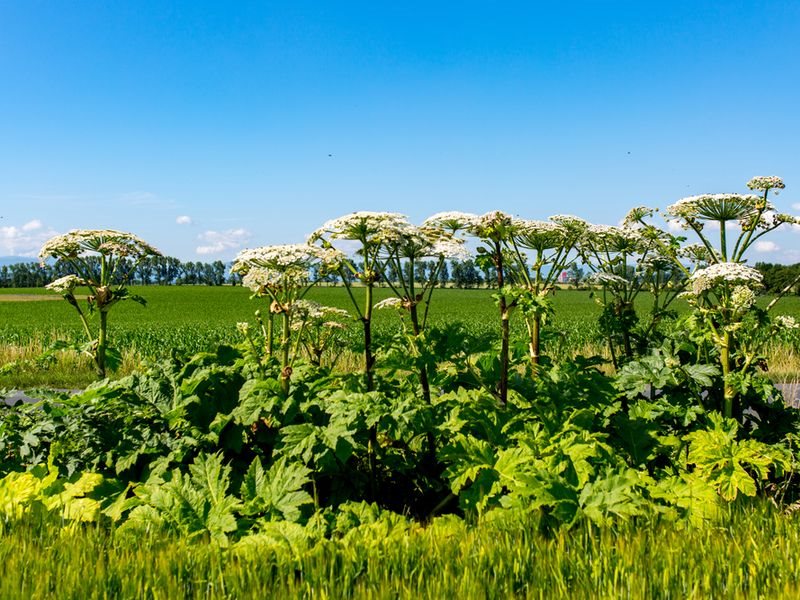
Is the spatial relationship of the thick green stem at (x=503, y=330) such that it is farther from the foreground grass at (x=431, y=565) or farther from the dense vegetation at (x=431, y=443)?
the foreground grass at (x=431, y=565)

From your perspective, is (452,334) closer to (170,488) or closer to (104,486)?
(170,488)

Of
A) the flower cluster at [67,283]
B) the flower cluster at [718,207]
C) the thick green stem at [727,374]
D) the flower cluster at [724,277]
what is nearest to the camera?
the flower cluster at [724,277]

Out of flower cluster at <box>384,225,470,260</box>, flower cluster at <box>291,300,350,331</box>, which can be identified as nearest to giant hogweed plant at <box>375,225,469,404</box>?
flower cluster at <box>384,225,470,260</box>

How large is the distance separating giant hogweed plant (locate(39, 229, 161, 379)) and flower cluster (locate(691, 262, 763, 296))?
4816mm

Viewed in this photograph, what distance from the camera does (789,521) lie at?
12.7ft

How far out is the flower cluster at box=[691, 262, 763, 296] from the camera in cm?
454

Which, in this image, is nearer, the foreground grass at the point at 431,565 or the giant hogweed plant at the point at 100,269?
the foreground grass at the point at 431,565

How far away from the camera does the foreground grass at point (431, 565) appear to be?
296 centimetres

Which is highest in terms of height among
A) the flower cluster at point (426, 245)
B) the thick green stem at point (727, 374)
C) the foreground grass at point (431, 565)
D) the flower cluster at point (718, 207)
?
the flower cluster at point (718, 207)

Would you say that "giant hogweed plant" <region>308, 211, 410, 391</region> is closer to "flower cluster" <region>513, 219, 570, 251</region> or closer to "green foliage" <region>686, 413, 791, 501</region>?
"flower cluster" <region>513, 219, 570, 251</region>

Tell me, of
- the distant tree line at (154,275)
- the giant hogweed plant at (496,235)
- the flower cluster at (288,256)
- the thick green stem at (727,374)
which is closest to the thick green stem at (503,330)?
the giant hogweed plant at (496,235)

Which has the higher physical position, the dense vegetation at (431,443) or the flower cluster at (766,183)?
the flower cluster at (766,183)

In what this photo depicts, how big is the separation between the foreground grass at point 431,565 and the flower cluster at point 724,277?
1797 millimetres

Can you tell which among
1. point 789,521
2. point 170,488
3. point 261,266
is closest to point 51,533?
point 170,488
